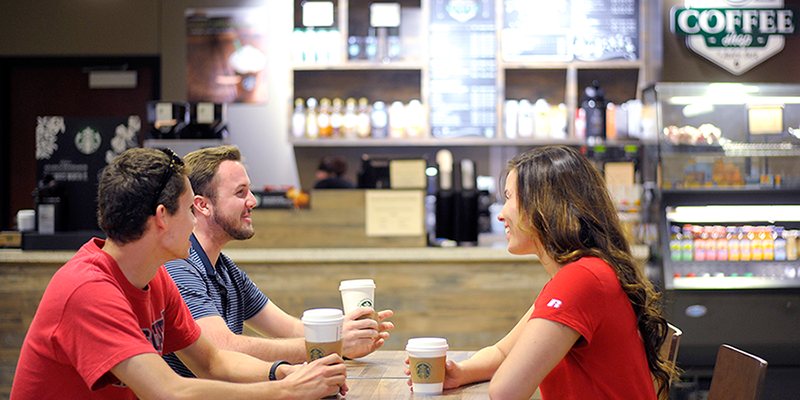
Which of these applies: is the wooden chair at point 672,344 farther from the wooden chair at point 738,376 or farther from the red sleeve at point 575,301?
the red sleeve at point 575,301

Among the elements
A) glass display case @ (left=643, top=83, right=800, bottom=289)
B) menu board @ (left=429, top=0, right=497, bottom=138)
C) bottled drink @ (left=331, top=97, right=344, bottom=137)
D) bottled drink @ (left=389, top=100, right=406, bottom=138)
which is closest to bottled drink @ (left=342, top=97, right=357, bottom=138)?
bottled drink @ (left=331, top=97, right=344, bottom=137)

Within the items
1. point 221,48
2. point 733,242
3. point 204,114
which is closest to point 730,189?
point 733,242

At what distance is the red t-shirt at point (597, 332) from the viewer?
120 cm

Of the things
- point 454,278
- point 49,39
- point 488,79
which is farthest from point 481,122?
point 49,39

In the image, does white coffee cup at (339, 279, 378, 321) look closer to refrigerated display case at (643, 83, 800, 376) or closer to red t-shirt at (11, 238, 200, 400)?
red t-shirt at (11, 238, 200, 400)

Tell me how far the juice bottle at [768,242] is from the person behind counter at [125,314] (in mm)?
2970

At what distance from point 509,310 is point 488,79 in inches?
76.3

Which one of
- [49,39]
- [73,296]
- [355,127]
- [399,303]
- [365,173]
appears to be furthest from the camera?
[49,39]

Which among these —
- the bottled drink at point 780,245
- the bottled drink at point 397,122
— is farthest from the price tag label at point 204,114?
the bottled drink at point 780,245

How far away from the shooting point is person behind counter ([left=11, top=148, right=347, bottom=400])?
1.12 m

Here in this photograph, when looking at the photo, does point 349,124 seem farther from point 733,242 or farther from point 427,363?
point 427,363

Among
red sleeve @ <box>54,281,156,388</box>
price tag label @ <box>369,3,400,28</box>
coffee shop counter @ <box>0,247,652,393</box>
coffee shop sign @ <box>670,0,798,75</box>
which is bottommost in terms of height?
coffee shop counter @ <box>0,247,652,393</box>

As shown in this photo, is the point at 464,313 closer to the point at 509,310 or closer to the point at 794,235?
the point at 509,310

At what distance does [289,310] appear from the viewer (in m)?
3.37
